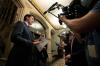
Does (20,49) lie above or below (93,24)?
below

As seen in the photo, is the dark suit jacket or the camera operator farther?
the dark suit jacket

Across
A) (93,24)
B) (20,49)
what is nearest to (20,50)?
(20,49)

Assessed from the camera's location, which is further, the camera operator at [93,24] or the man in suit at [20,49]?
the man in suit at [20,49]

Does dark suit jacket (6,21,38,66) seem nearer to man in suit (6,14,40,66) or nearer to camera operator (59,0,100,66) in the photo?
man in suit (6,14,40,66)

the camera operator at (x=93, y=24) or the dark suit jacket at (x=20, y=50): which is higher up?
the camera operator at (x=93, y=24)

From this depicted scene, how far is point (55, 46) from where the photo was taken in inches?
168

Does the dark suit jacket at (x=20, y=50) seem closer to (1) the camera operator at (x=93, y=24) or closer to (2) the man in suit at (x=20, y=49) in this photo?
(2) the man in suit at (x=20, y=49)

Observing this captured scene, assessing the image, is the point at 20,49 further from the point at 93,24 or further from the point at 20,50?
the point at 93,24

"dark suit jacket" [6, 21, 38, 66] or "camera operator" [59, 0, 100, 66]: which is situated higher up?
"camera operator" [59, 0, 100, 66]

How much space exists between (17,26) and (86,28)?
1415 millimetres

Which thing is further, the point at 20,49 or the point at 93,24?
the point at 20,49

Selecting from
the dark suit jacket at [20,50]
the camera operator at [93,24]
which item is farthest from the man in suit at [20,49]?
the camera operator at [93,24]

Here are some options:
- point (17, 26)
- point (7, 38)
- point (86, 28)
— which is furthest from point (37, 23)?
point (86, 28)

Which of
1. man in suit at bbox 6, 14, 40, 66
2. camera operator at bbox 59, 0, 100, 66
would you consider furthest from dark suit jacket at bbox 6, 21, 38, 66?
camera operator at bbox 59, 0, 100, 66
